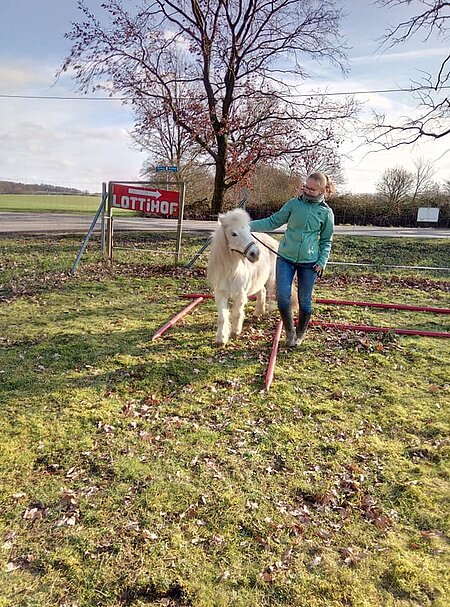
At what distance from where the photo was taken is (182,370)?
509 centimetres

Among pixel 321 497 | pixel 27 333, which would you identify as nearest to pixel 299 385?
pixel 321 497

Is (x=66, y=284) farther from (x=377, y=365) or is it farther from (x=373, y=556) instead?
(x=373, y=556)

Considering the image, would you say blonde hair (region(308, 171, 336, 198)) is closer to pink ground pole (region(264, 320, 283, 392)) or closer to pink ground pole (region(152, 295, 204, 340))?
pink ground pole (region(264, 320, 283, 392))

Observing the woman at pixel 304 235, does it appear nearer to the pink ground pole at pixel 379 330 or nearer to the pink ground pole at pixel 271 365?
the pink ground pole at pixel 271 365

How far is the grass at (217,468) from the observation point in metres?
2.40

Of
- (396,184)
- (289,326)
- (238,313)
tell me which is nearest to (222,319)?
(238,313)

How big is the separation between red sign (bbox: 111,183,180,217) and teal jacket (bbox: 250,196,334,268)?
19.2 ft

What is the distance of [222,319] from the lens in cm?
576

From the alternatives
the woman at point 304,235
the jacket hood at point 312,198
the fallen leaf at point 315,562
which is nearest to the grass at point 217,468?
the fallen leaf at point 315,562

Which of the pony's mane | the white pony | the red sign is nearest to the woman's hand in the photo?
the white pony

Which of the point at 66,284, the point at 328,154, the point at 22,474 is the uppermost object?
the point at 328,154

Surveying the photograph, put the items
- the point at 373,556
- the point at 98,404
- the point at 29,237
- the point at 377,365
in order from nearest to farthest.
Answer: the point at 373,556, the point at 98,404, the point at 377,365, the point at 29,237

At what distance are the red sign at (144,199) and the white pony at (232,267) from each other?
5.21 meters

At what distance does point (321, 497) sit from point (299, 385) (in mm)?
1828
